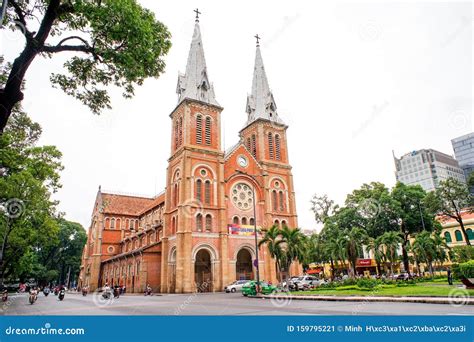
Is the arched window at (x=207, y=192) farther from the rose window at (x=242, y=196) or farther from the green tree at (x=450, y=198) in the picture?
the green tree at (x=450, y=198)

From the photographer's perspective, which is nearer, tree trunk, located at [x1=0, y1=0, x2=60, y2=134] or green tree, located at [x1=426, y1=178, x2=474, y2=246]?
tree trunk, located at [x1=0, y1=0, x2=60, y2=134]

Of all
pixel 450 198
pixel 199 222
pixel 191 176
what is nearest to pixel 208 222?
pixel 199 222

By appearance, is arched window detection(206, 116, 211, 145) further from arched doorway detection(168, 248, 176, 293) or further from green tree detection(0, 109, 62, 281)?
green tree detection(0, 109, 62, 281)

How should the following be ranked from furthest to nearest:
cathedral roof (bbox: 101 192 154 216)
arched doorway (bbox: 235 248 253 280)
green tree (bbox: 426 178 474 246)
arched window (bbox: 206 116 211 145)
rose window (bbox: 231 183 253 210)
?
cathedral roof (bbox: 101 192 154 216), green tree (bbox: 426 178 474 246), arched window (bbox: 206 116 211 145), rose window (bbox: 231 183 253 210), arched doorway (bbox: 235 248 253 280)

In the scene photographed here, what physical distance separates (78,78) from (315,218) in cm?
4447

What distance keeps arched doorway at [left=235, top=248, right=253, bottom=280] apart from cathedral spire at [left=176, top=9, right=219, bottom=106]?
1957 centimetres

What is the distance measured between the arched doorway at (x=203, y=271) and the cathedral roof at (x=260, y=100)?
20562mm

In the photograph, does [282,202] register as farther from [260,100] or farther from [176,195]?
[260,100]

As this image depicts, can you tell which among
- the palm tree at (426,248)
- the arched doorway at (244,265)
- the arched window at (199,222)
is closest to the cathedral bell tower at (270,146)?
the arched doorway at (244,265)

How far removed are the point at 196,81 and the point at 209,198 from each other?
15985 mm

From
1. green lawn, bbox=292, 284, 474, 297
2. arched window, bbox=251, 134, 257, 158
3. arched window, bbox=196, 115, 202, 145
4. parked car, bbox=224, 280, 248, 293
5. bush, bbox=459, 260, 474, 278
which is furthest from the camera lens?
arched window, bbox=251, 134, 257, 158

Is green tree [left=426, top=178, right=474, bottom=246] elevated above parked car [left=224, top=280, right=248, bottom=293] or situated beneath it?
elevated above

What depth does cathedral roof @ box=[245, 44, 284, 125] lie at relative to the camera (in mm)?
48719

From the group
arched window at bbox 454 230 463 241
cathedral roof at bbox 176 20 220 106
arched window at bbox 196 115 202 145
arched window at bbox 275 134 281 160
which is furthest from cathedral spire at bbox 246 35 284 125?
arched window at bbox 454 230 463 241
